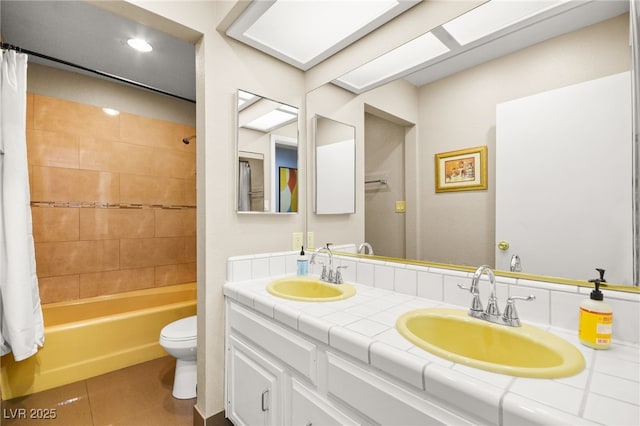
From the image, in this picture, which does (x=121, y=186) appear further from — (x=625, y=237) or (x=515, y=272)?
(x=625, y=237)

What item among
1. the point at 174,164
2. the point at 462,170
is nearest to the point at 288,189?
the point at 462,170

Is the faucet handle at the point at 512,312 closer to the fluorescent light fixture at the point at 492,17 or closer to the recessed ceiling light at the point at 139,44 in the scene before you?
the fluorescent light fixture at the point at 492,17

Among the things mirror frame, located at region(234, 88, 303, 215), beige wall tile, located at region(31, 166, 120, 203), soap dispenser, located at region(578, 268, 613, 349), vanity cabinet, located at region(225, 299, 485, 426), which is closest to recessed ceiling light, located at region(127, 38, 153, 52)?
mirror frame, located at region(234, 88, 303, 215)

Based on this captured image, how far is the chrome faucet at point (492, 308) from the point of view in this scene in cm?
94

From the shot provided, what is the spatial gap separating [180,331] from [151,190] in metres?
1.67

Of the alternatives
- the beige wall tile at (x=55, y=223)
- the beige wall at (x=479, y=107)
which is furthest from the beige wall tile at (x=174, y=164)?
the beige wall at (x=479, y=107)

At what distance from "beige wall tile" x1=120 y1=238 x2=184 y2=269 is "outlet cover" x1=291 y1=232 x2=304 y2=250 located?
72.0 inches

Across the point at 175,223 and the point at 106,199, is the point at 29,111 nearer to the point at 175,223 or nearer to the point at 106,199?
the point at 106,199

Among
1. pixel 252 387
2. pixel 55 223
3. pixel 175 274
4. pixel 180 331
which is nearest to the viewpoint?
pixel 252 387

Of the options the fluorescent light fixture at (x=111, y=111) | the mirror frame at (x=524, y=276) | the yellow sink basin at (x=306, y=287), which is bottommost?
the yellow sink basin at (x=306, y=287)

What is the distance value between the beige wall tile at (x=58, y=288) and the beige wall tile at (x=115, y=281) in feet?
0.16

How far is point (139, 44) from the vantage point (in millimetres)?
2080

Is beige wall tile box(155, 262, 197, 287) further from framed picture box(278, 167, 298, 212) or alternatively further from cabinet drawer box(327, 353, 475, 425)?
cabinet drawer box(327, 353, 475, 425)

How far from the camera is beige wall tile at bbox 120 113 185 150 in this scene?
2.78 metres
